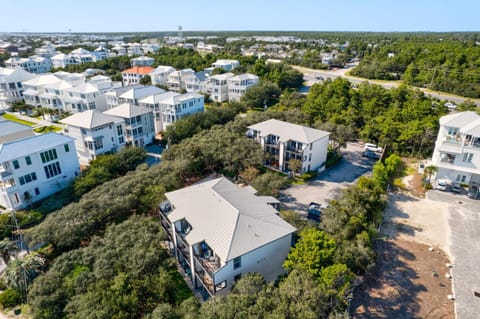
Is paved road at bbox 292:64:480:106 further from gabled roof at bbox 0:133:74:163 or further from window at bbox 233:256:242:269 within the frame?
window at bbox 233:256:242:269

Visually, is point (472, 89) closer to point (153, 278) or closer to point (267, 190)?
point (267, 190)

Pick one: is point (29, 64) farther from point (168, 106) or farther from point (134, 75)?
point (168, 106)

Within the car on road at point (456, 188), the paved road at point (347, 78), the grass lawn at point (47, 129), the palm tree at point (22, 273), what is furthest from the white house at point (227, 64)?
the palm tree at point (22, 273)

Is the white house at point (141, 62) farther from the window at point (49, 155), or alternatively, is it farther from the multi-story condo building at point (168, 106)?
the window at point (49, 155)

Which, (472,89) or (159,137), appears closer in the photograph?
(159,137)

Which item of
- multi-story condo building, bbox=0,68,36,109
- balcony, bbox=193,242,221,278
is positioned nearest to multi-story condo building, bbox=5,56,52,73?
multi-story condo building, bbox=0,68,36,109

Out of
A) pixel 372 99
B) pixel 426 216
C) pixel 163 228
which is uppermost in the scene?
pixel 372 99

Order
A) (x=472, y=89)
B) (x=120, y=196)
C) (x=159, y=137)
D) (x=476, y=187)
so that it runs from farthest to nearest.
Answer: (x=472, y=89), (x=159, y=137), (x=476, y=187), (x=120, y=196)

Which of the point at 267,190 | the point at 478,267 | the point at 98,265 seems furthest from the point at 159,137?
the point at 478,267
